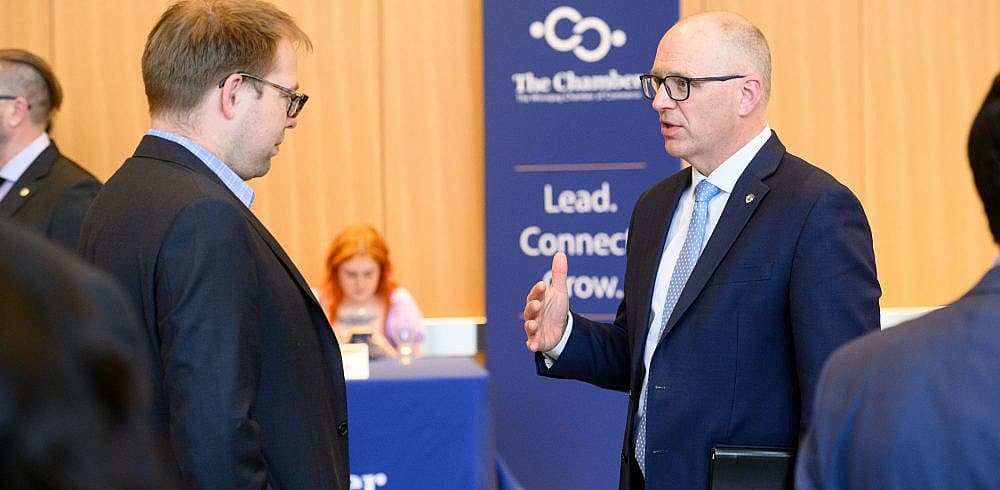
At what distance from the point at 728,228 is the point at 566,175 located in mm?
2850

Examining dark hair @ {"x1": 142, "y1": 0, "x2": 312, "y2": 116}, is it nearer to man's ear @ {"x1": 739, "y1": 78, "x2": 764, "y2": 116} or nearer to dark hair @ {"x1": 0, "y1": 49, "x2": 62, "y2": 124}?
man's ear @ {"x1": 739, "y1": 78, "x2": 764, "y2": 116}

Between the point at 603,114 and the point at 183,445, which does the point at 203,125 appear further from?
the point at 603,114

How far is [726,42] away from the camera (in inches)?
107

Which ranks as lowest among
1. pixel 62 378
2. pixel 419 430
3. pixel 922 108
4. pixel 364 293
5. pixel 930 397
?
pixel 419 430

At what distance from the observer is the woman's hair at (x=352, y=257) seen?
205 inches

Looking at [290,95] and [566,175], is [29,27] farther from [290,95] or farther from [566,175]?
[290,95]

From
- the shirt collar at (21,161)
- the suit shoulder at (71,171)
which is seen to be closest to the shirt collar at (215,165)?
the suit shoulder at (71,171)

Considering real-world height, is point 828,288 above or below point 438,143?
below

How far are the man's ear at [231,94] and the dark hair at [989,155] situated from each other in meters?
1.34

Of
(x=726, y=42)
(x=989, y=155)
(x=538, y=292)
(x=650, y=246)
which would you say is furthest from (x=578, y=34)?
(x=989, y=155)

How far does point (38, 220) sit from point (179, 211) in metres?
2.45

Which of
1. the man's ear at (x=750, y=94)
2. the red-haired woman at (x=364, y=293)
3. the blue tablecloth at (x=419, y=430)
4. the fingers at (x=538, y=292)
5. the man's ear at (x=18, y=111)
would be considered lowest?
the blue tablecloth at (x=419, y=430)

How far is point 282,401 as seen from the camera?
1.98 metres

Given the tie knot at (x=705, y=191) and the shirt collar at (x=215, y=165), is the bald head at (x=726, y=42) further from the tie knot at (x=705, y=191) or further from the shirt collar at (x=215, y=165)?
the shirt collar at (x=215, y=165)
